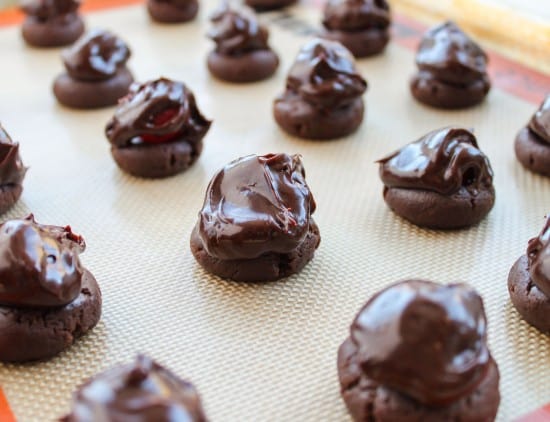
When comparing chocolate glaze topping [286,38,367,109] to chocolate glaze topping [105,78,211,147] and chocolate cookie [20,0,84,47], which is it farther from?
chocolate cookie [20,0,84,47]

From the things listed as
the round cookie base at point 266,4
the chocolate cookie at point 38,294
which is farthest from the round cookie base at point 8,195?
the round cookie base at point 266,4

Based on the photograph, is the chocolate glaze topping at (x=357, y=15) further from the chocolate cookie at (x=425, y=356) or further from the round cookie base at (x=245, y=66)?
the chocolate cookie at (x=425, y=356)

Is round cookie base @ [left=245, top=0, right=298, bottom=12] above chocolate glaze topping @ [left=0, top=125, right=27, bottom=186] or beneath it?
beneath

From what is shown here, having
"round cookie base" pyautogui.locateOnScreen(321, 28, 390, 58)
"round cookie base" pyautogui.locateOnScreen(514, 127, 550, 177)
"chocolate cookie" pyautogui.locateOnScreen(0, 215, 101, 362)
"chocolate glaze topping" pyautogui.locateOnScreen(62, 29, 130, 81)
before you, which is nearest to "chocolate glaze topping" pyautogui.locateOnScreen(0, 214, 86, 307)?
"chocolate cookie" pyautogui.locateOnScreen(0, 215, 101, 362)

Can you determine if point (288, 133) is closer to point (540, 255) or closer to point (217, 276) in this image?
point (217, 276)

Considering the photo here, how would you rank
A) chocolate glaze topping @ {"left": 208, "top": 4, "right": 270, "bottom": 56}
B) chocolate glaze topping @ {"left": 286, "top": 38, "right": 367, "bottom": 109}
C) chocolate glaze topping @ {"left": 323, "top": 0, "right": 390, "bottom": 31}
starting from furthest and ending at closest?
1. chocolate glaze topping @ {"left": 323, "top": 0, "right": 390, "bottom": 31}
2. chocolate glaze topping @ {"left": 208, "top": 4, "right": 270, "bottom": 56}
3. chocolate glaze topping @ {"left": 286, "top": 38, "right": 367, "bottom": 109}

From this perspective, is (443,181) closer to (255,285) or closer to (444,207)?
(444,207)
